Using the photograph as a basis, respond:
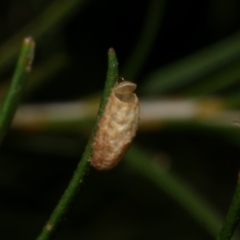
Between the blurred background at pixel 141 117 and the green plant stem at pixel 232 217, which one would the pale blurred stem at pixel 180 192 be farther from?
the green plant stem at pixel 232 217

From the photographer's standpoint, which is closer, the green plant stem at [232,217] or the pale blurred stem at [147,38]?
the green plant stem at [232,217]

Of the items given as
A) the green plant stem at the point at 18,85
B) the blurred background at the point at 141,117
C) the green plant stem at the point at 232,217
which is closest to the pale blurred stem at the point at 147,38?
the blurred background at the point at 141,117

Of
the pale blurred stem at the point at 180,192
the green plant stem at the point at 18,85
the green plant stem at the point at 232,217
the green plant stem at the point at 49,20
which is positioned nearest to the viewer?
the green plant stem at the point at 232,217

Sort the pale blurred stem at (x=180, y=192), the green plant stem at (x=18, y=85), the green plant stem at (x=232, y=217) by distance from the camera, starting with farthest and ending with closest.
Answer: the pale blurred stem at (x=180, y=192) < the green plant stem at (x=18, y=85) < the green plant stem at (x=232, y=217)

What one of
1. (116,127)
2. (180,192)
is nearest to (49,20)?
(180,192)

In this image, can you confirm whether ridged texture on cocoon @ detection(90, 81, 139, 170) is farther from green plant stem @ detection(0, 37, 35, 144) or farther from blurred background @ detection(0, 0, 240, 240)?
blurred background @ detection(0, 0, 240, 240)

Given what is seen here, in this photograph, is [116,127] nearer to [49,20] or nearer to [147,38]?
[147,38]
